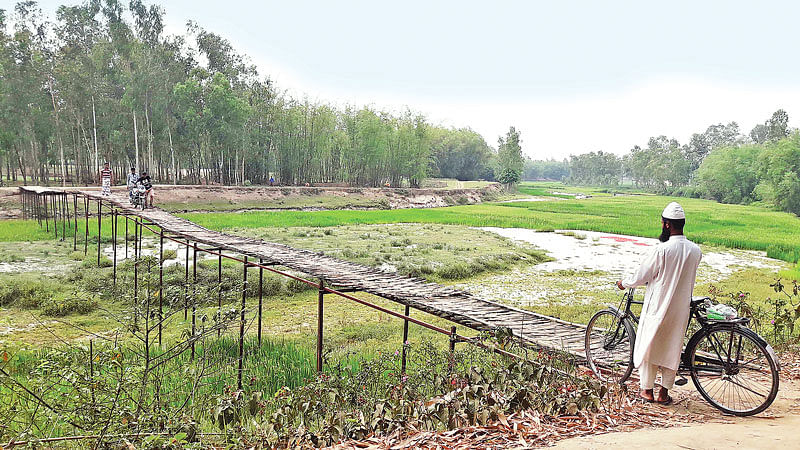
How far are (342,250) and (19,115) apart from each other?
70.1 ft

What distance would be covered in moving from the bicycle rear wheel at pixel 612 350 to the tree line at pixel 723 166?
3953 cm

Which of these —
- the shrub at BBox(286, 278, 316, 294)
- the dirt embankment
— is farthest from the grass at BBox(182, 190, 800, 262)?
the shrub at BBox(286, 278, 316, 294)

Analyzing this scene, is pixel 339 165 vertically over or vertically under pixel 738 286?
over

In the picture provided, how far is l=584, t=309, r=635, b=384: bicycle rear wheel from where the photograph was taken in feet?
14.1

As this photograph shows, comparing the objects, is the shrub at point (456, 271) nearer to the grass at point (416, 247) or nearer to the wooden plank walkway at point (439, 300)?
the grass at point (416, 247)

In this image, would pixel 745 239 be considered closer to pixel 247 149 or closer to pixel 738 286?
pixel 738 286

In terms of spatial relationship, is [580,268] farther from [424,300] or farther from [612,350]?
[612,350]

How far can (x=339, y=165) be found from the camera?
40969mm

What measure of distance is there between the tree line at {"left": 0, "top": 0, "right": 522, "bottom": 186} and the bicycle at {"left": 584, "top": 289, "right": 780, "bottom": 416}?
94.5 ft

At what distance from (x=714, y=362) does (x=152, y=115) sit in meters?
31.3

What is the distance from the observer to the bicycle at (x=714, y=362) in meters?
3.75

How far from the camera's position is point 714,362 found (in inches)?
157

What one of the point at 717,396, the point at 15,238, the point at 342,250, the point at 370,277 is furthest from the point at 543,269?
the point at 15,238

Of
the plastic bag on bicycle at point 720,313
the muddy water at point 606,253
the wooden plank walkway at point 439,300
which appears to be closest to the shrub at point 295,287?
the wooden plank walkway at point 439,300
